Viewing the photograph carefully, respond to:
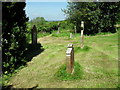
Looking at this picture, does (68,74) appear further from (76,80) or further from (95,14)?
(95,14)

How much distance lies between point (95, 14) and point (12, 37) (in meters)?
18.7

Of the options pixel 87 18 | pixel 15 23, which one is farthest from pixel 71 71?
pixel 87 18

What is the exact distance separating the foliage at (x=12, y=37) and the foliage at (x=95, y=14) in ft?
54.9

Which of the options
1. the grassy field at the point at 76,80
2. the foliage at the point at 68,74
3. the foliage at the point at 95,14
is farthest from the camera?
the foliage at the point at 95,14

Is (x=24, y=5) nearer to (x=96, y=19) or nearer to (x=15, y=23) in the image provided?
(x=15, y=23)

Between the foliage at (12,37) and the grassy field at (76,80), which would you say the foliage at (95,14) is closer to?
the grassy field at (76,80)

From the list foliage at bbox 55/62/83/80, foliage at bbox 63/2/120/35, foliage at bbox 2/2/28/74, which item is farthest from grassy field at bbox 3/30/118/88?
foliage at bbox 63/2/120/35

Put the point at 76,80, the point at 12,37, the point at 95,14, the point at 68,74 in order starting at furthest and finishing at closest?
the point at 95,14 → the point at 12,37 → the point at 68,74 → the point at 76,80

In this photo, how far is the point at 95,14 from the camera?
26359 millimetres

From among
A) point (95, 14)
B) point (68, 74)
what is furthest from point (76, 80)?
point (95, 14)

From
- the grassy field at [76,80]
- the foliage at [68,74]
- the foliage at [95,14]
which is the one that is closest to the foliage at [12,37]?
the grassy field at [76,80]

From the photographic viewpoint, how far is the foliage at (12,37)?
1044cm

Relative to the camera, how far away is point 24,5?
493 inches

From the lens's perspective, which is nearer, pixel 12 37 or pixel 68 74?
pixel 68 74
